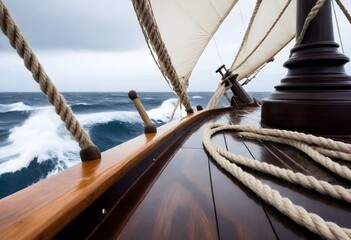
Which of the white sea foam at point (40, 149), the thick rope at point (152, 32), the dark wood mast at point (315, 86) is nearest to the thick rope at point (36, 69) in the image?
the thick rope at point (152, 32)

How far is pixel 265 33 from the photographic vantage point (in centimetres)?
438

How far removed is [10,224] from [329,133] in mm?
969

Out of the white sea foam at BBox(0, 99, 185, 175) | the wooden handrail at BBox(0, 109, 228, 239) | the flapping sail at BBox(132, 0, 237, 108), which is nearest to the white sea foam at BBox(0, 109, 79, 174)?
the white sea foam at BBox(0, 99, 185, 175)

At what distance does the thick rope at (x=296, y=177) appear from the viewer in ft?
1.22

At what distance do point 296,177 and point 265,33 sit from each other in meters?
4.40

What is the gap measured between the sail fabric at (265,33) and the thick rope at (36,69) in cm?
377

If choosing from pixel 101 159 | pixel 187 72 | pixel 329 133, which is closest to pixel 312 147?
pixel 329 133

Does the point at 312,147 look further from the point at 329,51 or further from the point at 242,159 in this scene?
the point at 329,51

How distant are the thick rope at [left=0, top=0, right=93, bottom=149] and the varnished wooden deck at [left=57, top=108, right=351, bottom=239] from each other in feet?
0.54

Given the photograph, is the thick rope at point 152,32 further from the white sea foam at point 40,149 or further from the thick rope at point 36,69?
the white sea foam at point 40,149

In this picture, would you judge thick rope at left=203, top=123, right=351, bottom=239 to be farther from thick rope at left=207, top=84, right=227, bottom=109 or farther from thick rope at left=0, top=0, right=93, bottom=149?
thick rope at left=207, top=84, right=227, bottom=109

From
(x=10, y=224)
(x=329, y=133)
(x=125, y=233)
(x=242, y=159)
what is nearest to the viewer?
(x=10, y=224)

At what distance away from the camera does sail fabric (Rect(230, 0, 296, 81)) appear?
4.17 m

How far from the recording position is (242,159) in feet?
2.18
